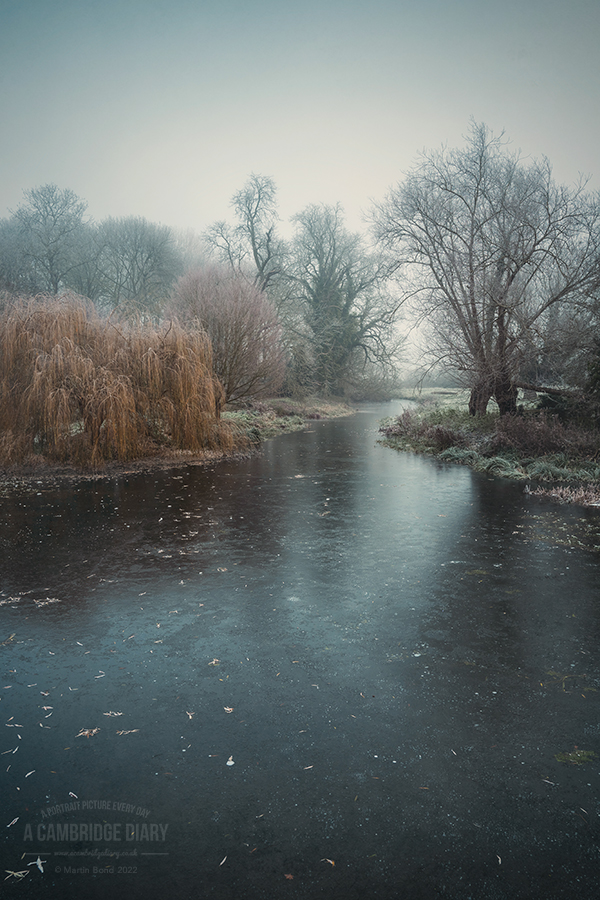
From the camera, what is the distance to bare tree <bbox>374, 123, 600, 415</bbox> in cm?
1338

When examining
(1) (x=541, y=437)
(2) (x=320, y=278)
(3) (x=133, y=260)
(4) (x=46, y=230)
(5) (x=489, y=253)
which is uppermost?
(4) (x=46, y=230)

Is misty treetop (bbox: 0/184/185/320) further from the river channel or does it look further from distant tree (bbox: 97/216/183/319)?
the river channel

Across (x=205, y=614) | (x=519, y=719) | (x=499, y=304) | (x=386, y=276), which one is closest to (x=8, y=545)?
(x=205, y=614)

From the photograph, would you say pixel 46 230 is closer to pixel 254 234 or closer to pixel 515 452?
pixel 254 234

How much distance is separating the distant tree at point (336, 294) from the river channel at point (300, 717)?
2831 cm

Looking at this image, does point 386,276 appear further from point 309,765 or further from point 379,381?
point 379,381

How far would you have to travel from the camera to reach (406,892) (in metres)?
2.01

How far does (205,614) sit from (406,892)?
8.91 ft

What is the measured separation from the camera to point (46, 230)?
32062mm

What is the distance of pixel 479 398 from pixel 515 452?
4.93m

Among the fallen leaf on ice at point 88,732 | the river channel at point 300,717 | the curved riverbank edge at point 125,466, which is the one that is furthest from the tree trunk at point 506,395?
the fallen leaf on ice at point 88,732

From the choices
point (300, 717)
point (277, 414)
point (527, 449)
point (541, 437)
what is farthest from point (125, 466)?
point (277, 414)

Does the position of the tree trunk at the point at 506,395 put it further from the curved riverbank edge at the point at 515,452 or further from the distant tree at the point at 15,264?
the distant tree at the point at 15,264

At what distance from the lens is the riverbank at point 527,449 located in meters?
9.87
